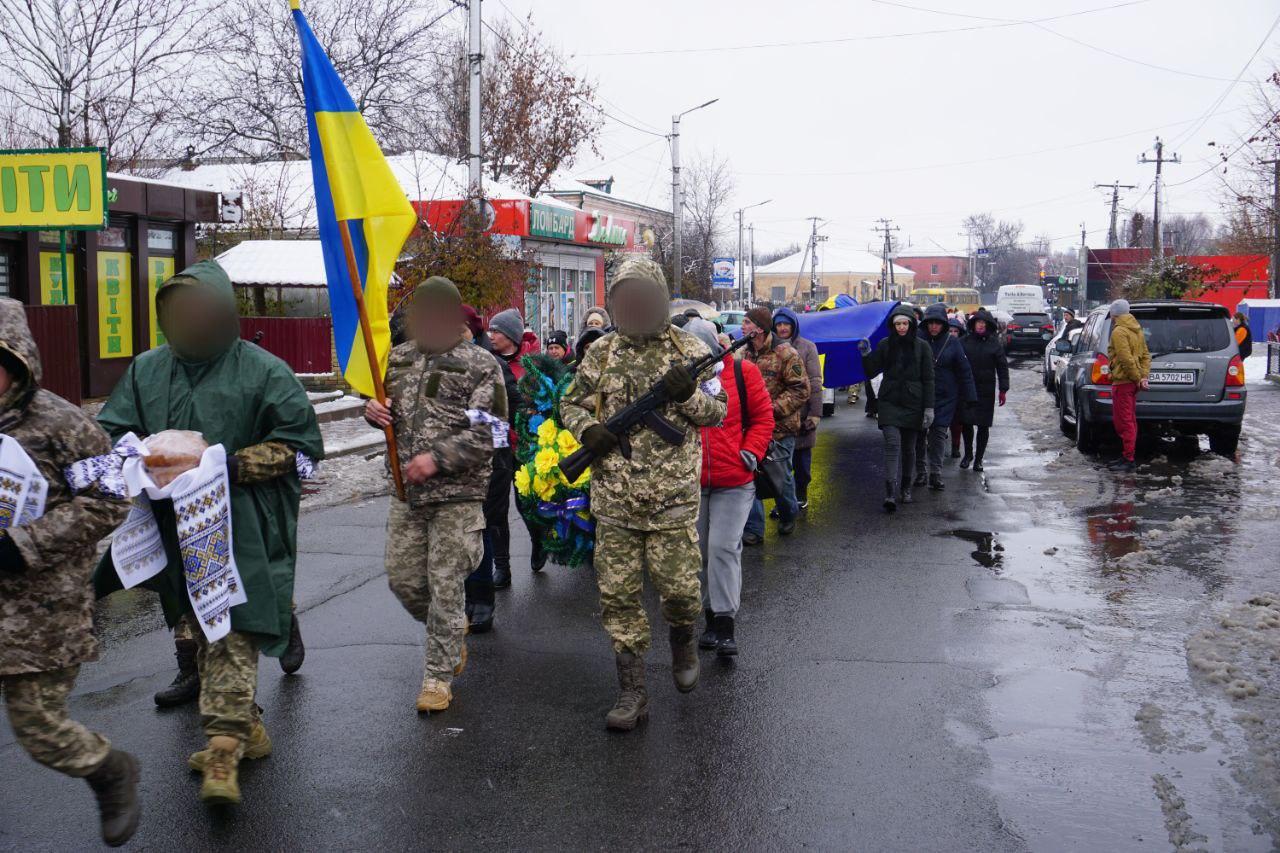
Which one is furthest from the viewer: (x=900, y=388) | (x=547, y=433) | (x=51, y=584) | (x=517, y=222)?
(x=517, y=222)

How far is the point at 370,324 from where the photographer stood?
17.4 ft

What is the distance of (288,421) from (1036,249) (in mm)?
157854

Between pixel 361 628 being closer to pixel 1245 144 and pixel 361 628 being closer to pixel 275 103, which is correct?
pixel 1245 144

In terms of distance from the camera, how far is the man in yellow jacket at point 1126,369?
13.0 metres

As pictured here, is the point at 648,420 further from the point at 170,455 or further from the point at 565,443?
the point at 565,443

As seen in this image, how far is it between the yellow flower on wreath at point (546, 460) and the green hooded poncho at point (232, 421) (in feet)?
11.1

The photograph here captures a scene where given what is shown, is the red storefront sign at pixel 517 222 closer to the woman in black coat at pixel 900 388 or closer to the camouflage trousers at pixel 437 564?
the woman in black coat at pixel 900 388

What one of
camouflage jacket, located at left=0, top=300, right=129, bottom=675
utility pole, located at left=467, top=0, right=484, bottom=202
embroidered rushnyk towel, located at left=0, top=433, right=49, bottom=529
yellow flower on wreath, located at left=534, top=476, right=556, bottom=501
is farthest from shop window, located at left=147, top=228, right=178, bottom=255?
embroidered rushnyk towel, located at left=0, top=433, right=49, bottom=529

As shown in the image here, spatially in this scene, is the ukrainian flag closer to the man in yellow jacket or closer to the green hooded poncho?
the green hooded poncho

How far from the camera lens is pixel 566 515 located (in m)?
7.64

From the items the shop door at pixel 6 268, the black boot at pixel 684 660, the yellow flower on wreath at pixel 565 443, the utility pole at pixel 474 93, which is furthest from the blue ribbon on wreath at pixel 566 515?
the shop door at pixel 6 268

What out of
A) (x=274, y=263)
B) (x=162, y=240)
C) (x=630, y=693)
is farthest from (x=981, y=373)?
(x=274, y=263)

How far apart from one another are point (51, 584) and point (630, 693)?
94.6 inches

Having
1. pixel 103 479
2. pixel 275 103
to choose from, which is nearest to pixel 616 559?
pixel 103 479
